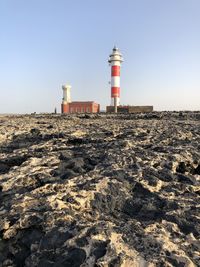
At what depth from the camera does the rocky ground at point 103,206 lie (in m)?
2.74

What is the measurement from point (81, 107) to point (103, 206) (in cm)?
3624

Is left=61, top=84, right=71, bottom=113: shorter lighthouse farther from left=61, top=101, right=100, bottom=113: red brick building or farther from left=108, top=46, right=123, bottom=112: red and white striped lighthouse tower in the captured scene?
left=108, top=46, right=123, bottom=112: red and white striped lighthouse tower

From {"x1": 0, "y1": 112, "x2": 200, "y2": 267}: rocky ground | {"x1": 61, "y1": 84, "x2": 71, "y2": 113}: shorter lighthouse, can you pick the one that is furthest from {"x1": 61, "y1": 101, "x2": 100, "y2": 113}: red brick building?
{"x1": 0, "y1": 112, "x2": 200, "y2": 267}: rocky ground

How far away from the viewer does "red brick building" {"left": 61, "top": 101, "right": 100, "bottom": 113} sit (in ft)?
128

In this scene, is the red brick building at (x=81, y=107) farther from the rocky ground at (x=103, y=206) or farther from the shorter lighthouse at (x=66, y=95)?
the rocky ground at (x=103, y=206)

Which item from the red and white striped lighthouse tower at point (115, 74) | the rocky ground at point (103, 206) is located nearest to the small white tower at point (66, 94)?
the red and white striped lighthouse tower at point (115, 74)

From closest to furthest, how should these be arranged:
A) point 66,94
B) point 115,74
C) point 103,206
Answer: point 103,206
point 115,74
point 66,94

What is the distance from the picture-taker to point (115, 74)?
38781 mm

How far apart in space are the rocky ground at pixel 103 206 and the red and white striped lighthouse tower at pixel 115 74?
31.6m

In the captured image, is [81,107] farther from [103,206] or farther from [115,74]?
[103,206]

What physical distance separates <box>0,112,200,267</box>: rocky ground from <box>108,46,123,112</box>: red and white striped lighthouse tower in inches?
1245

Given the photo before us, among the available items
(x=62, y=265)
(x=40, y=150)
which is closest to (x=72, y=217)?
(x=62, y=265)

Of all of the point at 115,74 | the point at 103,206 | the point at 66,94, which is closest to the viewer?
the point at 103,206

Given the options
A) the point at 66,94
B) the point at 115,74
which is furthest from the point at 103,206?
the point at 66,94
